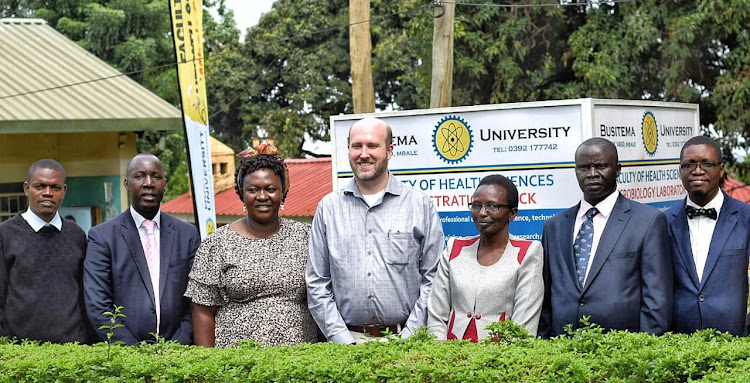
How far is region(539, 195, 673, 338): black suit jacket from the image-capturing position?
4387mm

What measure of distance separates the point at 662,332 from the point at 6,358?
2933mm

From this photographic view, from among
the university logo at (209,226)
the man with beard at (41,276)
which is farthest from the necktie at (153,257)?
the university logo at (209,226)

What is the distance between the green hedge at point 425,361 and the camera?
354 centimetres

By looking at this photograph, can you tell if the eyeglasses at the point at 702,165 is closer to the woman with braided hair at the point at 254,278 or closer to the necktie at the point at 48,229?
the woman with braided hair at the point at 254,278

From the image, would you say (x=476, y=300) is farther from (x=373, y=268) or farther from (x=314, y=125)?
(x=314, y=125)

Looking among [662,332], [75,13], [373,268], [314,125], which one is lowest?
[662,332]

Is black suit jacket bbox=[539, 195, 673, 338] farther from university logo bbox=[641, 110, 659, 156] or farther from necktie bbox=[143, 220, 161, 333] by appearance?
university logo bbox=[641, 110, 659, 156]

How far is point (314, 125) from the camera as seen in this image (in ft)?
91.9

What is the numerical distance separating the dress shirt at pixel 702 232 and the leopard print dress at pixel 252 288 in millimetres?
1914

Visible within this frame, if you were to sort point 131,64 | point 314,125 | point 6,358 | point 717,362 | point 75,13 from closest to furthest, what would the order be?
point 717,362 → point 6,358 → point 131,64 → point 75,13 → point 314,125

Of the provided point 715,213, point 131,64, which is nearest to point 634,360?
point 715,213

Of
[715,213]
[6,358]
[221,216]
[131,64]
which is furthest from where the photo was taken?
[131,64]

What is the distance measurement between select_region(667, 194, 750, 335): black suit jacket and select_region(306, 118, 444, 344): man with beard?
1184 millimetres

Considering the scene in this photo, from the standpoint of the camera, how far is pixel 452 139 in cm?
695
